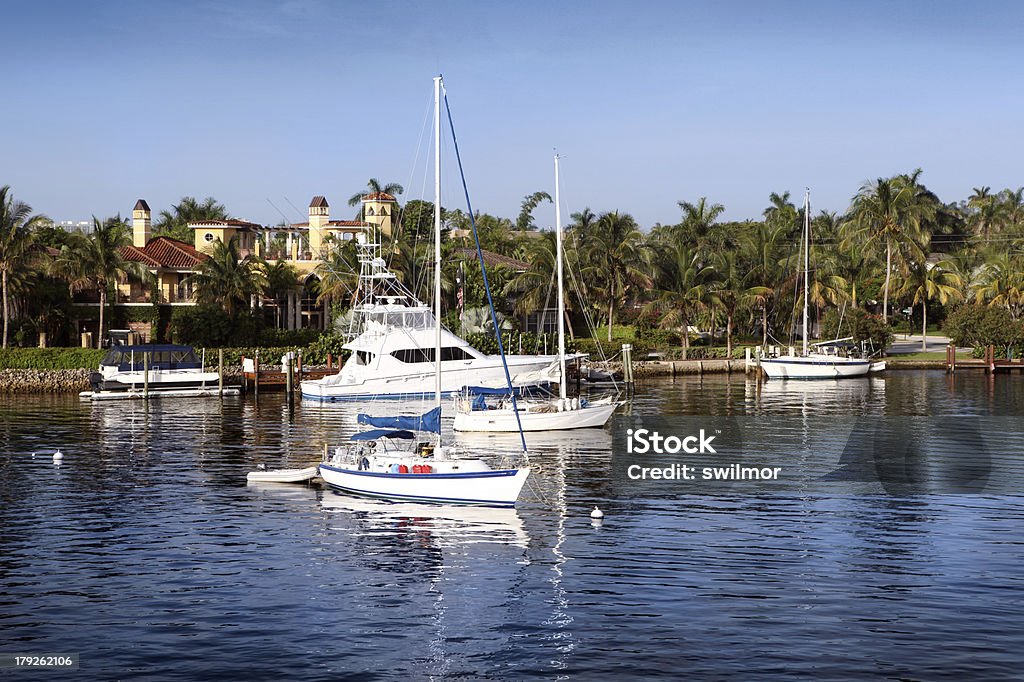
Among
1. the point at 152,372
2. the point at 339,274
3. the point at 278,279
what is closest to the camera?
the point at 152,372

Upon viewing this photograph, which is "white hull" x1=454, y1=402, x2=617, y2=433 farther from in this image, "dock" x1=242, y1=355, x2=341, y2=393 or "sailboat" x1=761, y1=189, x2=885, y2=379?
"sailboat" x1=761, y1=189, x2=885, y2=379

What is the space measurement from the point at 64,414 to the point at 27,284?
76.5 feet

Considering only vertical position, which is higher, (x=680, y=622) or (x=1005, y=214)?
(x=1005, y=214)

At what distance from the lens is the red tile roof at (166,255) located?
92.9 m

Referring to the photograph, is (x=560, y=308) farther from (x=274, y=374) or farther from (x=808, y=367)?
(x=808, y=367)

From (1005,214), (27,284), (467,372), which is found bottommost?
(467,372)

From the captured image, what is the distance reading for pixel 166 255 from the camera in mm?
95812

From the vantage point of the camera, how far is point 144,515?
1373 inches

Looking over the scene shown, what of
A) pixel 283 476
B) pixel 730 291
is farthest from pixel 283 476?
pixel 730 291

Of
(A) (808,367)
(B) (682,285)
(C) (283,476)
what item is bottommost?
(C) (283,476)

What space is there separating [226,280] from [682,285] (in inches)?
1402

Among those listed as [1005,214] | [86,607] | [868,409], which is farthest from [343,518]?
[1005,214]

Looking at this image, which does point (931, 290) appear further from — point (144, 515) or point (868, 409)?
point (144, 515)

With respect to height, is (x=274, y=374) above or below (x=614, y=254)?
below
